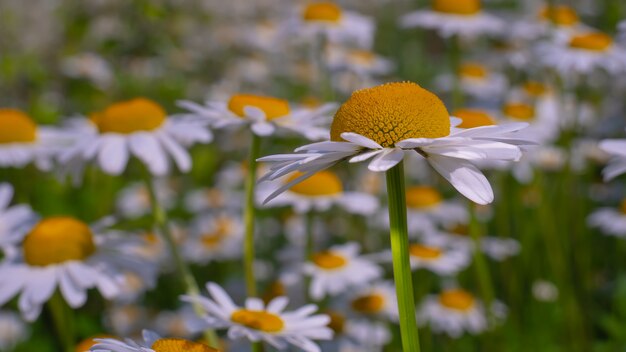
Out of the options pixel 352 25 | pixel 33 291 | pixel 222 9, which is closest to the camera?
pixel 33 291

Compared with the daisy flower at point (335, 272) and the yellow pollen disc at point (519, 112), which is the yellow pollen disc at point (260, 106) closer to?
the daisy flower at point (335, 272)

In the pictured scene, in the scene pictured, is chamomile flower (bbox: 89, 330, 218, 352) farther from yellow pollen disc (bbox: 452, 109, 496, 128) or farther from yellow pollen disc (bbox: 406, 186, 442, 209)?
yellow pollen disc (bbox: 406, 186, 442, 209)

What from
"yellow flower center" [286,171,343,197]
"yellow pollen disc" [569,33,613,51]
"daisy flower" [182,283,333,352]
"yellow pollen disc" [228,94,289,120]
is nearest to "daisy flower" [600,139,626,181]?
"daisy flower" [182,283,333,352]

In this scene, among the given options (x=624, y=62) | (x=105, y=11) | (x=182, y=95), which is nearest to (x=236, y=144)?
(x=182, y=95)

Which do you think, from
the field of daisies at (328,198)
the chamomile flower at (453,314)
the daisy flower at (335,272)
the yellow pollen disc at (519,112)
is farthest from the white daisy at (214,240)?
the yellow pollen disc at (519,112)

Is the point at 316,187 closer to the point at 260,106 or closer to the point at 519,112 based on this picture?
the point at 260,106

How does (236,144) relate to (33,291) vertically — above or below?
below

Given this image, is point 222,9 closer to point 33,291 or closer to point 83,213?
point 83,213
